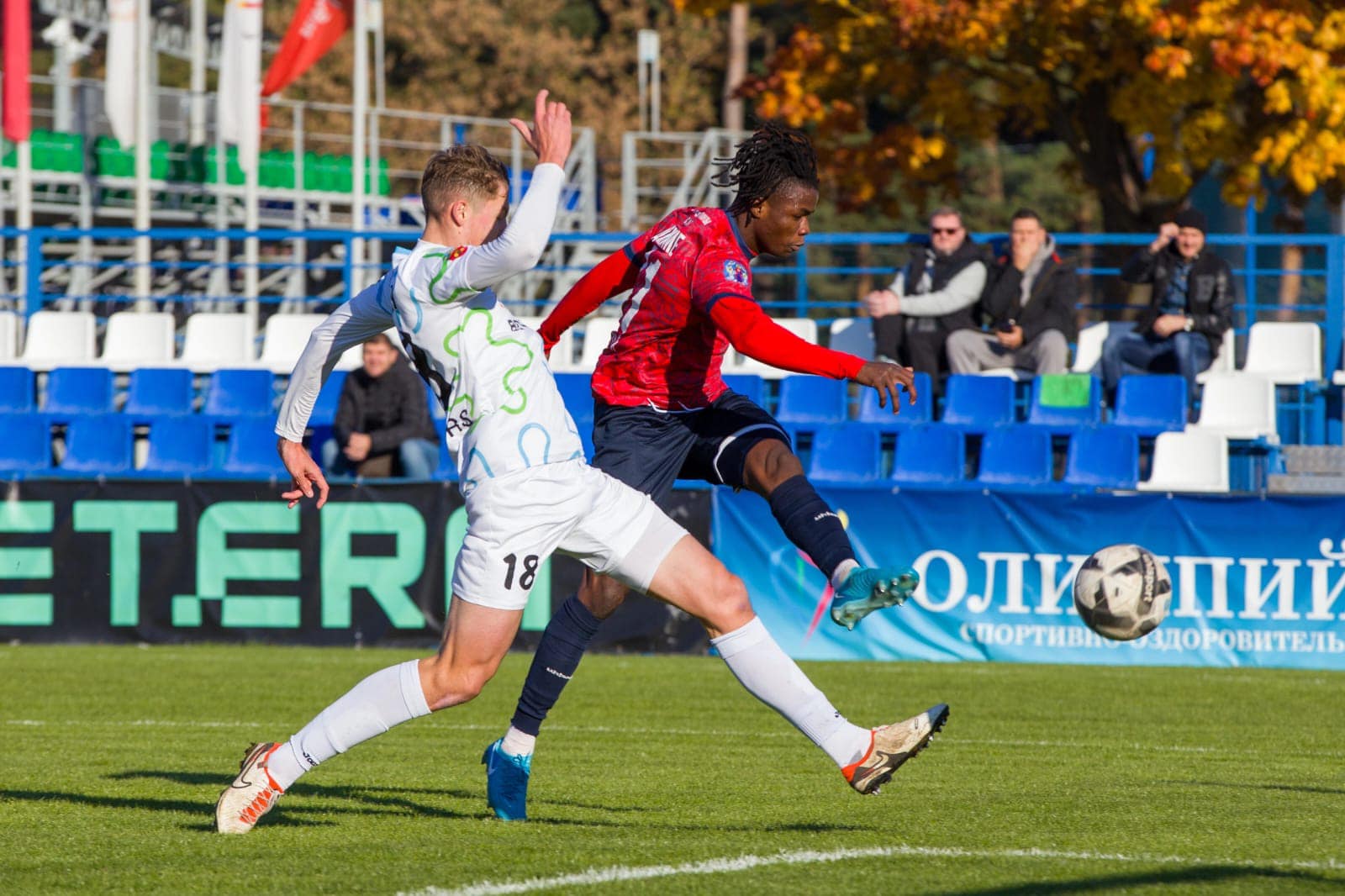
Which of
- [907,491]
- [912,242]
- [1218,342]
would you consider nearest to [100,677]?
[907,491]

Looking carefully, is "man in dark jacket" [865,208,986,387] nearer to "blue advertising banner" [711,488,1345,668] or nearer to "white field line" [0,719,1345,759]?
"blue advertising banner" [711,488,1345,668]

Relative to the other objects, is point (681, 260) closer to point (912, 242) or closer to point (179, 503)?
point (179, 503)

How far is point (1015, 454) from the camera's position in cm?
1398

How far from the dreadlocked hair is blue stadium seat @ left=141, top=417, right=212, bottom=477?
966cm

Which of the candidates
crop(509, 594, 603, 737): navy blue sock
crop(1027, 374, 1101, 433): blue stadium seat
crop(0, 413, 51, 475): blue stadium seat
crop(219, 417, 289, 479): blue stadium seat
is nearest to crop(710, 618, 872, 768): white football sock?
crop(509, 594, 603, 737): navy blue sock

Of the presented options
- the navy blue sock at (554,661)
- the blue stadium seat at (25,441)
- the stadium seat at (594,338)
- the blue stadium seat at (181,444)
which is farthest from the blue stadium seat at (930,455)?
the navy blue sock at (554,661)

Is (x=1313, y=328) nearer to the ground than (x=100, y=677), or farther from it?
farther from it

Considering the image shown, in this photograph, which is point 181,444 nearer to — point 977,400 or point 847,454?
point 847,454

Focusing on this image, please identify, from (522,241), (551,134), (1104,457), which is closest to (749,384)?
(1104,457)

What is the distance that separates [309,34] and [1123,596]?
51.7 ft

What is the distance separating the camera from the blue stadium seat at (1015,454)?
13.9 metres

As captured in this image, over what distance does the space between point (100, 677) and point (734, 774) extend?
539 centimetres

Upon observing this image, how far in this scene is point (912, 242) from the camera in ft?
51.2

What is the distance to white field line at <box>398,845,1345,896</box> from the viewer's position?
14.9 ft
